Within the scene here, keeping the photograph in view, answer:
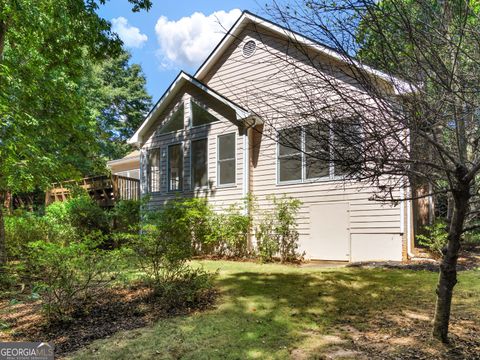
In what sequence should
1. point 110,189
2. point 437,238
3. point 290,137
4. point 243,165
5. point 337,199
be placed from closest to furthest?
point 290,137, point 437,238, point 337,199, point 243,165, point 110,189

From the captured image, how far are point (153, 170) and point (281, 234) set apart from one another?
590cm

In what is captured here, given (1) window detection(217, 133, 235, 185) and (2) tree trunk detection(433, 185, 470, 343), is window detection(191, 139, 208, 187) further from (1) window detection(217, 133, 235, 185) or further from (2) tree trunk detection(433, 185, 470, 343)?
(2) tree trunk detection(433, 185, 470, 343)

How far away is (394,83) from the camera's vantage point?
9.31 feet

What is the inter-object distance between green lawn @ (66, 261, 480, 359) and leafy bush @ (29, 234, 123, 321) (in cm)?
101

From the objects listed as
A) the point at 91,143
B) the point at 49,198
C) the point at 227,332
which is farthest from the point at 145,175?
the point at 227,332

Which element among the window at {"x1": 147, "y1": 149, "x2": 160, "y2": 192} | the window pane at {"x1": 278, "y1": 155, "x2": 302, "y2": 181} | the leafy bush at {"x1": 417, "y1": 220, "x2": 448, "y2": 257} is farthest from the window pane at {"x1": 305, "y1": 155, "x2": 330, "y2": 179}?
the window at {"x1": 147, "y1": 149, "x2": 160, "y2": 192}

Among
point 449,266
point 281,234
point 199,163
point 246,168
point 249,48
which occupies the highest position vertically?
point 249,48

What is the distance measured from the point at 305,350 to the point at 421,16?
10.1 feet

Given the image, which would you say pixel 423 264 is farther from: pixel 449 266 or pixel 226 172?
pixel 226 172

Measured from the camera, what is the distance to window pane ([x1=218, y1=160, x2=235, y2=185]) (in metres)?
11.0

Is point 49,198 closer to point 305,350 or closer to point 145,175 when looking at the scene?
point 145,175

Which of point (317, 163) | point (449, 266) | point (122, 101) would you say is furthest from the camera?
point (122, 101)

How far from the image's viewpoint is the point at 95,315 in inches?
179

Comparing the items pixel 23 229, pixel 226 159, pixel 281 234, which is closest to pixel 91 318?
pixel 281 234
